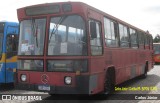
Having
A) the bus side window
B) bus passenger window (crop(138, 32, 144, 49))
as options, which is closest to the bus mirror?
the bus side window

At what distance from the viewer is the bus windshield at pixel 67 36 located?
28.7ft

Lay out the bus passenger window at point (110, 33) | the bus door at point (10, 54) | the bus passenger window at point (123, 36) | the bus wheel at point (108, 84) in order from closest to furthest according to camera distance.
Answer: the bus wheel at point (108, 84), the bus passenger window at point (110, 33), the bus passenger window at point (123, 36), the bus door at point (10, 54)

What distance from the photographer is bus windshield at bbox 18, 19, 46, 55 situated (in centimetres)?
925

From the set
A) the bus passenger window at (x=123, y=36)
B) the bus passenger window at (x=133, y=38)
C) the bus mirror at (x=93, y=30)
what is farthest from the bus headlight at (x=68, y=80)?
the bus passenger window at (x=133, y=38)

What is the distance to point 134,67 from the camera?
595 inches

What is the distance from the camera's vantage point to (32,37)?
9422 millimetres

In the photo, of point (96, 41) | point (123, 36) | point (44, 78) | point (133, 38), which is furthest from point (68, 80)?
point (133, 38)

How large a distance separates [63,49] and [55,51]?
26cm

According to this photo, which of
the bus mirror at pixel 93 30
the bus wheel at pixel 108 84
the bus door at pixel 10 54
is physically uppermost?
the bus mirror at pixel 93 30

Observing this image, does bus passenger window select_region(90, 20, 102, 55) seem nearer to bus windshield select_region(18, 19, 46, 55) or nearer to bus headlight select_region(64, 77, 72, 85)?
bus headlight select_region(64, 77, 72, 85)

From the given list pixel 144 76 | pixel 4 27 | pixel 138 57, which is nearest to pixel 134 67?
pixel 138 57

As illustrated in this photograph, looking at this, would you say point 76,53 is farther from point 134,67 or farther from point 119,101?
point 134,67

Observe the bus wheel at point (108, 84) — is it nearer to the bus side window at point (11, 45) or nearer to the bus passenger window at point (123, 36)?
the bus passenger window at point (123, 36)

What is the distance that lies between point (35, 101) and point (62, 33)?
266 centimetres
